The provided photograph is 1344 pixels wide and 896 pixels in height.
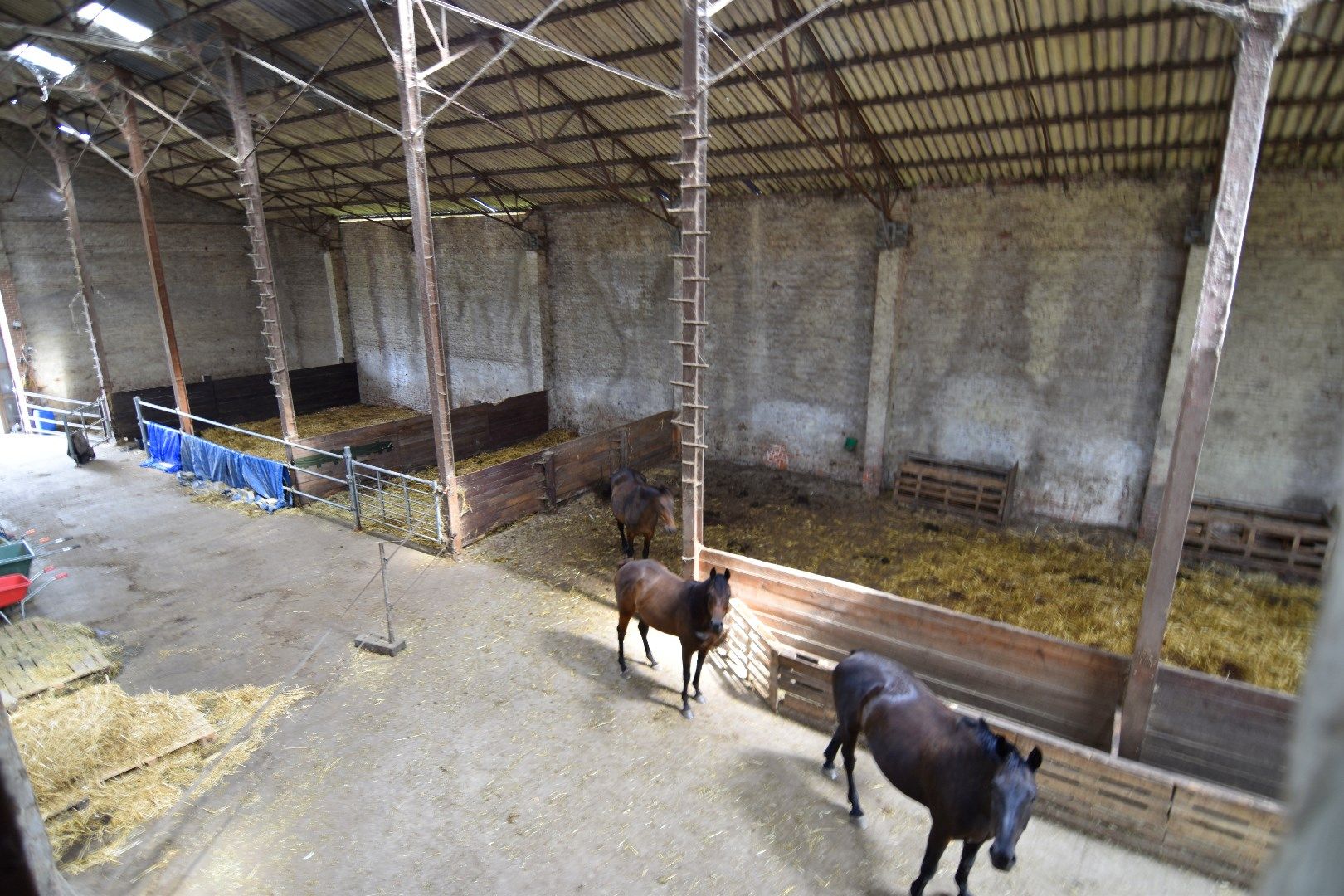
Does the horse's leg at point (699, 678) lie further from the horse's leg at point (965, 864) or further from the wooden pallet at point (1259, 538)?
the wooden pallet at point (1259, 538)

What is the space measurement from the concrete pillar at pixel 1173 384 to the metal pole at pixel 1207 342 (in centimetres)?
572

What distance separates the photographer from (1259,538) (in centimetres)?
1128

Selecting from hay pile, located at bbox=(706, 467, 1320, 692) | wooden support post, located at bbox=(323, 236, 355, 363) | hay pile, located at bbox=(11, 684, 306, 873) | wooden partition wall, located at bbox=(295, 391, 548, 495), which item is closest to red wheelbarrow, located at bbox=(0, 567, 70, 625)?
hay pile, located at bbox=(11, 684, 306, 873)

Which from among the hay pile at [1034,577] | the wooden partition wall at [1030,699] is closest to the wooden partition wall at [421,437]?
the hay pile at [1034,577]

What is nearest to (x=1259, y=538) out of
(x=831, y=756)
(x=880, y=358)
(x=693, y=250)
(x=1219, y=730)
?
(x=1219, y=730)

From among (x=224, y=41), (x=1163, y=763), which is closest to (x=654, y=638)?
(x=1163, y=763)

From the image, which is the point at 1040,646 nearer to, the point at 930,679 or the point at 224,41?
the point at 930,679

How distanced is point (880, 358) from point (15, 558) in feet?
49.4

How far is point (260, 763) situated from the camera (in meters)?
7.07

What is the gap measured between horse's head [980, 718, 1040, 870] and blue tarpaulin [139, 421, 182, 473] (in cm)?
1821

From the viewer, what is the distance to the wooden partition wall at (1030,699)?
5703 mm

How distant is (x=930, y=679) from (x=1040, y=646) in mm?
1236

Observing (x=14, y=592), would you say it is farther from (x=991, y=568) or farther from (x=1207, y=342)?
(x=991, y=568)

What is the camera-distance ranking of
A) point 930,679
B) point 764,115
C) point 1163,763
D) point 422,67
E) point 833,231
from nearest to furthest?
point 1163,763, point 930,679, point 764,115, point 422,67, point 833,231
